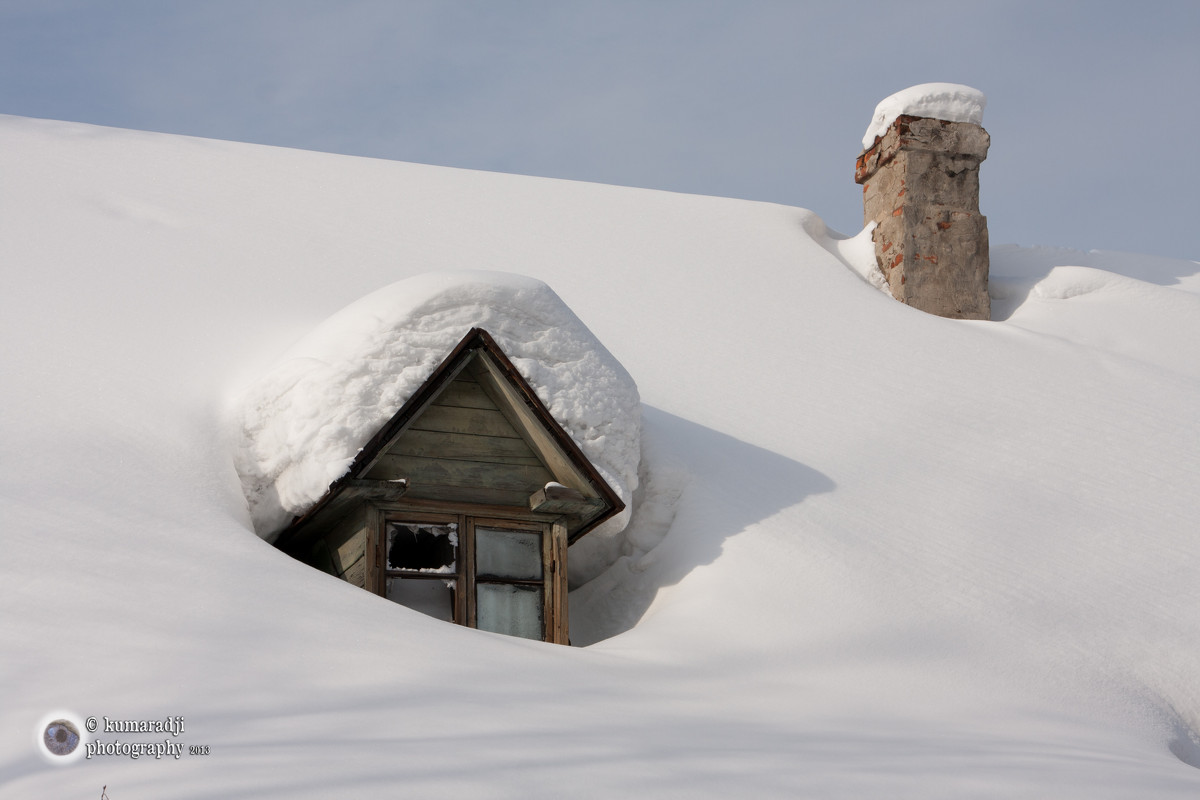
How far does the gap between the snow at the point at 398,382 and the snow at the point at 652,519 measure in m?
0.22

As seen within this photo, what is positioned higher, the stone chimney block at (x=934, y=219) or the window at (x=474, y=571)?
the stone chimney block at (x=934, y=219)

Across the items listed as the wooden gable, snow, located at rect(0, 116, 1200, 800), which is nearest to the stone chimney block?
snow, located at rect(0, 116, 1200, 800)

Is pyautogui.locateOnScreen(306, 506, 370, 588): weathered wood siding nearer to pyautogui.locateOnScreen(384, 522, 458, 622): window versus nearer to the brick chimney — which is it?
pyautogui.locateOnScreen(384, 522, 458, 622): window

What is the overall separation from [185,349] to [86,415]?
1035 millimetres

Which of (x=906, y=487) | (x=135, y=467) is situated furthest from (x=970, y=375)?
(x=135, y=467)

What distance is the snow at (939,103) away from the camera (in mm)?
9648

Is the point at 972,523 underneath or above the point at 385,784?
underneath

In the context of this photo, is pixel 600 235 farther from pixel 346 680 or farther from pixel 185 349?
pixel 346 680

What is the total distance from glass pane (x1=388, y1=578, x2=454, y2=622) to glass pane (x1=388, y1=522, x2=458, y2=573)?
2.8 inches

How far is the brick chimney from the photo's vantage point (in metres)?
9.33

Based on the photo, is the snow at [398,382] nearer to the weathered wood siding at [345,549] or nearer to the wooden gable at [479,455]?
the wooden gable at [479,455]

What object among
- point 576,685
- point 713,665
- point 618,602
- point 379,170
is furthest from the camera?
point 379,170

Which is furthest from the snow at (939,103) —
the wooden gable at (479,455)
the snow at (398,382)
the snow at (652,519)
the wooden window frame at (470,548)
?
the wooden window frame at (470,548)

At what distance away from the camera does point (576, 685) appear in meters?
3.85
